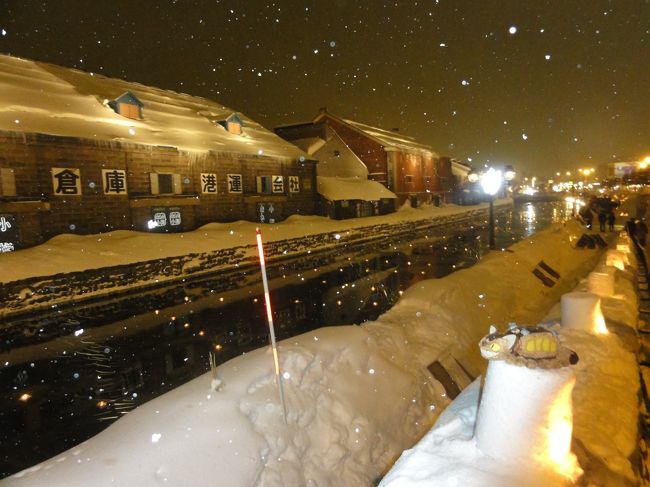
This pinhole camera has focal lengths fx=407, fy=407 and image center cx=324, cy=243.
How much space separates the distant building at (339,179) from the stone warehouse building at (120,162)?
10.6ft

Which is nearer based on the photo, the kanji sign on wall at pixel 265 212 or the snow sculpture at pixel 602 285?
the snow sculpture at pixel 602 285

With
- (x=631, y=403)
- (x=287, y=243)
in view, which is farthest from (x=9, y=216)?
(x=631, y=403)

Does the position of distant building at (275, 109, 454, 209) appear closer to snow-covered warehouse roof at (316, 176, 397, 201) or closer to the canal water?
snow-covered warehouse roof at (316, 176, 397, 201)

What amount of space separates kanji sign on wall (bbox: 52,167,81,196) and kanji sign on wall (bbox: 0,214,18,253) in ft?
6.76

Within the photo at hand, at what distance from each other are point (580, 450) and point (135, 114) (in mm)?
23905

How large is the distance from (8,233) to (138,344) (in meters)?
10.4

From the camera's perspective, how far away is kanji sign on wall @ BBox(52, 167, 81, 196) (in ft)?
54.8

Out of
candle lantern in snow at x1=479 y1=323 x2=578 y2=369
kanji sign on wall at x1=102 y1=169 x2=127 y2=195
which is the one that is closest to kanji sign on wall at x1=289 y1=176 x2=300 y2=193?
kanji sign on wall at x1=102 y1=169 x2=127 y2=195

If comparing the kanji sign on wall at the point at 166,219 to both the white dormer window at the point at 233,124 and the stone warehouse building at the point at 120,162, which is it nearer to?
the stone warehouse building at the point at 120,162

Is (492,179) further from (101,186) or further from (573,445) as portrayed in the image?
(101,186)

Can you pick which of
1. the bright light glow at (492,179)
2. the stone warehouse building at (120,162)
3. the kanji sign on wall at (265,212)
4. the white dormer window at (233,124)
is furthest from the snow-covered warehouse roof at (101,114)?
the bright light glow at (492,179)

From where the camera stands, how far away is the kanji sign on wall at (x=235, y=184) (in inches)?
955

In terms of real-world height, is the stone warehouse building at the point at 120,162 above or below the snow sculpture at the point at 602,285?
above

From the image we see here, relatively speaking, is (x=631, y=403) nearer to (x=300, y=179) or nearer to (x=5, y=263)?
(x=5, y=263)
